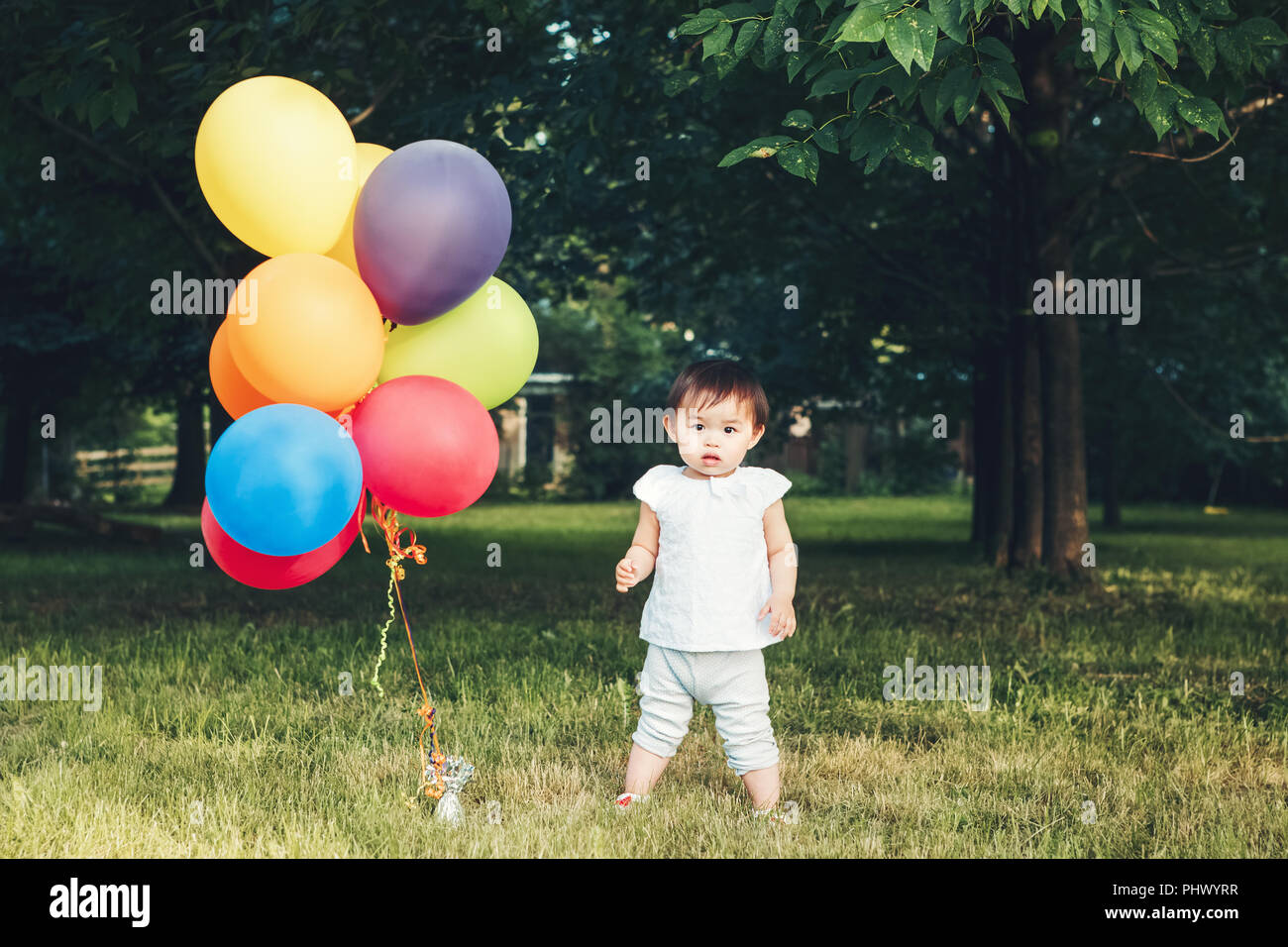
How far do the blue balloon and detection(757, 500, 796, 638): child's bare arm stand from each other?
53.9 inches

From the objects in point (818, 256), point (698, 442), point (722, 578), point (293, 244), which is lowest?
point (722, 578)

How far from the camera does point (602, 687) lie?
18.3 ft

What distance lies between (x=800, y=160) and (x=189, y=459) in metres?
20.1

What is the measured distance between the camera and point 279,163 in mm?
3520

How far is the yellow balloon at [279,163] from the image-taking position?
3.54 meters

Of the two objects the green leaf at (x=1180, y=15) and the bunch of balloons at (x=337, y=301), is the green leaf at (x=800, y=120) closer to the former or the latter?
the bunch of balloons at (x=337, y=301)

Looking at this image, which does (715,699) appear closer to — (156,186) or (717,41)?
(717,41)

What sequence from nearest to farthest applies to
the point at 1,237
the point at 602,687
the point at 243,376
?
the point at 243,376 → the point at 602,687 → the point at 1,237

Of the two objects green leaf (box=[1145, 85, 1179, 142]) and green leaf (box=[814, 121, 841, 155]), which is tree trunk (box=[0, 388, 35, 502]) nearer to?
green leaf (box=[814, 121, 841, 155])

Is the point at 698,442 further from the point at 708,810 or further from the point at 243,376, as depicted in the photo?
the point at 243,376

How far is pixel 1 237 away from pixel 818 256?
33.1 ft

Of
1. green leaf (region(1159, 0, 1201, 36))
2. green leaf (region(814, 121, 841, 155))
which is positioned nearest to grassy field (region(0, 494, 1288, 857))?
green leaf (region(814, 121, 841, 155))

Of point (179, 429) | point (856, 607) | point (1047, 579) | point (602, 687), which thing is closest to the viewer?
point (602, 687)
